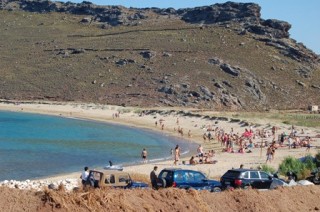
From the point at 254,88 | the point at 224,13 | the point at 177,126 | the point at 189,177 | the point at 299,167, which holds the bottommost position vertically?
the point at 299,167

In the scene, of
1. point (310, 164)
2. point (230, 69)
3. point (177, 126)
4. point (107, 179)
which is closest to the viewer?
point (107, 179)

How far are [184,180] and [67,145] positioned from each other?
1250 inches

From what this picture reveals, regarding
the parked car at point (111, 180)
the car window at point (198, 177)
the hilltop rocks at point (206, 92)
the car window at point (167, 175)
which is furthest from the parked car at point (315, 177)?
the hilltop rocks at point (206, 92)

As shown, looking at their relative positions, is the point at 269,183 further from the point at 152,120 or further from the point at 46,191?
the point at 152,120

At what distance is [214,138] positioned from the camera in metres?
53.1

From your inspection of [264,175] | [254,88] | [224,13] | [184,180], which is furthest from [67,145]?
[224,13]

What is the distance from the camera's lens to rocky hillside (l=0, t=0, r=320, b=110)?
95062 mm

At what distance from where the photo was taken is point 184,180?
19.0 meters

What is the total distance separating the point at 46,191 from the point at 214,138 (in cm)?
4321

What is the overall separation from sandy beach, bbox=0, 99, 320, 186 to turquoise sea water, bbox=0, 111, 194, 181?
2.02 m

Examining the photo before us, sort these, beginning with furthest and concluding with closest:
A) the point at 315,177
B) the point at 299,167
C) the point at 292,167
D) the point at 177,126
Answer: the point at 177,126
the point at 292,167
the point at 299,167
the point at 315,177

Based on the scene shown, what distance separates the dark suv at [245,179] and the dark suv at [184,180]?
18.7 inches

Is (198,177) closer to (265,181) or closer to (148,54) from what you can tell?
(265,181)

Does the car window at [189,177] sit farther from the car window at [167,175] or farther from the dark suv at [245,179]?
the dark suv at [245,179]
